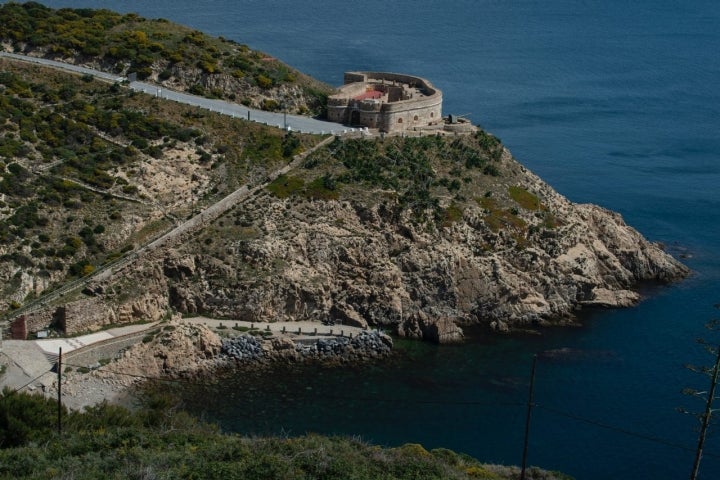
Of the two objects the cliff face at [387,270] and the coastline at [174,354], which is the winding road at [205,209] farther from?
the coastline at [174,354]

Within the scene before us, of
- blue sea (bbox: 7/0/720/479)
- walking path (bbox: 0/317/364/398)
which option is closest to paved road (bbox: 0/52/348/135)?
walking path (bbox: 0/317/364/398)

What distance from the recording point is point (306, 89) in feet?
281

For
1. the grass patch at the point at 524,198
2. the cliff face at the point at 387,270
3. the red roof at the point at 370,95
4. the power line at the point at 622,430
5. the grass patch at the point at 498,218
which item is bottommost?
the power line at the point at 622,430

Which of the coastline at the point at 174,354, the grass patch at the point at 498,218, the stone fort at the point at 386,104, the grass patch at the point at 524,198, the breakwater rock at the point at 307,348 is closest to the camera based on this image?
the coastline at the point at 174,354

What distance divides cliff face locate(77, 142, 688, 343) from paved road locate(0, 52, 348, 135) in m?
9.76

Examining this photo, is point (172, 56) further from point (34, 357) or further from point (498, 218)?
point (34, 357)

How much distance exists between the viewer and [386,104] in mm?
79188

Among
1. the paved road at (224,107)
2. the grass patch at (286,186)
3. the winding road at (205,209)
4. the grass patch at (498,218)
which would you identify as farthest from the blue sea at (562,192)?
the paved road at (224,107)

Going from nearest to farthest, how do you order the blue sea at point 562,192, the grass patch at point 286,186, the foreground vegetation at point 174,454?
the foreground vegetation at point 174,454
the blue sea at point 562,192
the grass patch at point 286,186

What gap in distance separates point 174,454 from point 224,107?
156 feet

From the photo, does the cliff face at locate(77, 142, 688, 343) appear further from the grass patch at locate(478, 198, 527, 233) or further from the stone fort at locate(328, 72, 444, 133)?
the stone fort at locate(328, 72, 444, 133)

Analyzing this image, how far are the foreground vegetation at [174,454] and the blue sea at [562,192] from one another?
10917 mm

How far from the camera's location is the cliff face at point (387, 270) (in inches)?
2608

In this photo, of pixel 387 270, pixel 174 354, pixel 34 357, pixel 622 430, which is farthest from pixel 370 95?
pixel 622 430
